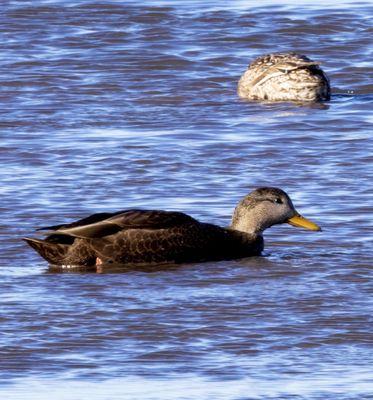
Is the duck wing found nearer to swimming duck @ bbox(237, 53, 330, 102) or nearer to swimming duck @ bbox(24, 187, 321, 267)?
swimming duck @ bbox(24, 187, 321, 267)

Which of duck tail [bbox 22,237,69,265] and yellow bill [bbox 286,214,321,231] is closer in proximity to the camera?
duck tail [bbox 22,237,69,265]

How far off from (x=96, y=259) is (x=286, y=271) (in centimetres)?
125

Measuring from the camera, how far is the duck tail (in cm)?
1129

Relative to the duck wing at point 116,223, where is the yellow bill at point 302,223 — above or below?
below

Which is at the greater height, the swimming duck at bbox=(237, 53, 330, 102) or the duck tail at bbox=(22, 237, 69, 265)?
the duck tail at bbox=(22, 237, 69, 265)

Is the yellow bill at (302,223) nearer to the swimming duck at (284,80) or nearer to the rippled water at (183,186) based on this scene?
the rippled water at (183,186)

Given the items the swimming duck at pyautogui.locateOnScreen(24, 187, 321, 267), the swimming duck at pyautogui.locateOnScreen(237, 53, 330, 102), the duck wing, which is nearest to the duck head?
the swimming duck at pyautogui.locateOnScreen(24, 187, 321, 267)

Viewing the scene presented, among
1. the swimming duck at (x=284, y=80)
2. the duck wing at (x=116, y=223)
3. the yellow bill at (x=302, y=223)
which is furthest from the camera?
the swimming duck at (x=284, y=80)

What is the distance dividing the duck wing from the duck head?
540 mm

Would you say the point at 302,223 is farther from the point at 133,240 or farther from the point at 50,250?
the point at 50,250

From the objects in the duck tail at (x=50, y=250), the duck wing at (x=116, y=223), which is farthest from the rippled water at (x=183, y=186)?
the duck wing at (x=116, y=223)

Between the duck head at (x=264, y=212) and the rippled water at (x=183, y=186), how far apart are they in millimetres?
222

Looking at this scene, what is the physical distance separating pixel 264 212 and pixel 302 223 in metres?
0.27

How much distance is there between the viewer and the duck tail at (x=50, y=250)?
37.0ft
